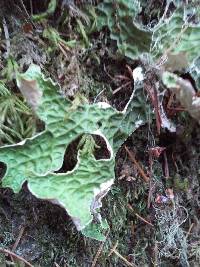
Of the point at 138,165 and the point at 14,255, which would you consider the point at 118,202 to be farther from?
the point at 14,255

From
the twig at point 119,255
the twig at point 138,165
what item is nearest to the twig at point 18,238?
the twig at point 119,255

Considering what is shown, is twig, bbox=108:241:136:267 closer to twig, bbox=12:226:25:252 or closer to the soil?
the soil

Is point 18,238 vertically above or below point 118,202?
below

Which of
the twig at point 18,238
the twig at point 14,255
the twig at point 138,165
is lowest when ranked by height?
the twig at point 14,255

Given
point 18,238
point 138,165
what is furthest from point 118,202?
point 18,238

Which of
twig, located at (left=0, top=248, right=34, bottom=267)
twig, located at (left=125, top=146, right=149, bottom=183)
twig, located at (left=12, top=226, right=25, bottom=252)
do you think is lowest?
twig, located at (left=0, top=248, right=34, bottom=267)

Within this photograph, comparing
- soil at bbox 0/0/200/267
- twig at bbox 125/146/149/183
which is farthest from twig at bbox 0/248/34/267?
twig at bbox 125/146/149/183

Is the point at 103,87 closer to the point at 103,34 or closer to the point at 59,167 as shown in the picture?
the point at 103,34

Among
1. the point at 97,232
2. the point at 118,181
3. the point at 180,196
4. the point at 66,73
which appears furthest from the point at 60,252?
the point at 66,73

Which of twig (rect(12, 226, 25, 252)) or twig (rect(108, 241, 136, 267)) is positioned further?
twig (rect(108, 241, 136, 267))

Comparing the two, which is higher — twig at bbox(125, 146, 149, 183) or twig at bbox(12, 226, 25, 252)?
twig at bbox(125, 146, 149, 183)

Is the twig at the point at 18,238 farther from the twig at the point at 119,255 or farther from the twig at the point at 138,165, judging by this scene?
the twig at the point at 138,165
